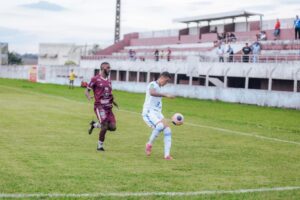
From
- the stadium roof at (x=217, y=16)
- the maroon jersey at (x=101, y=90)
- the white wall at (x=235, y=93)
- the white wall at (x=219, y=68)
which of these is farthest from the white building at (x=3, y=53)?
the maroon jersey at (x=101, y=90)

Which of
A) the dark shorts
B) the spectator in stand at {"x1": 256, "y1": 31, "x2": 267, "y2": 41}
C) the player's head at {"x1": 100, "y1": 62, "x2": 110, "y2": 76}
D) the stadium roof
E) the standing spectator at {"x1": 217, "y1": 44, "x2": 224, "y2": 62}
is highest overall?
the stadium roof

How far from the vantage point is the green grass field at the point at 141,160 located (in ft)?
29.0

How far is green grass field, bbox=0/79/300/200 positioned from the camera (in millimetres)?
8828

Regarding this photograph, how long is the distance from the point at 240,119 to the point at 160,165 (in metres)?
13.2

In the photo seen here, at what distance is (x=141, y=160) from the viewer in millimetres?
11656

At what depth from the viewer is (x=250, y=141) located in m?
15.9

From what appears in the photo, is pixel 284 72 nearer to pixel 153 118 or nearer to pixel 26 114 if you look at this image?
pixel 26 114

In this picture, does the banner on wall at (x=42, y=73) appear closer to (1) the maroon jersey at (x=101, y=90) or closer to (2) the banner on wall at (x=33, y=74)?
(2) the banner on wall at (x=33, y=74)

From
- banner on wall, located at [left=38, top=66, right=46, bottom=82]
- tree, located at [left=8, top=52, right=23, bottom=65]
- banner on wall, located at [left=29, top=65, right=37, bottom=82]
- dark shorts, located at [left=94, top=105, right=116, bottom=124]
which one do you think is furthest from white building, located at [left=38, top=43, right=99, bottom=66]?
dark shorts, located at [left=94, top=105, right=116, bottom=124]

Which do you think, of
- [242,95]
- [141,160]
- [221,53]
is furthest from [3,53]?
[141,160]

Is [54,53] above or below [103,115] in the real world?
above

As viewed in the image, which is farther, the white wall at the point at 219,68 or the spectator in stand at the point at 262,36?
the spectator in stand at the point at 262,36

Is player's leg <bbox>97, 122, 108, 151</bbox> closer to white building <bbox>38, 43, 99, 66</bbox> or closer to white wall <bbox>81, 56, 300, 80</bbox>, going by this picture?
white wall <bbox>81, 56, 300, 80</bbox>

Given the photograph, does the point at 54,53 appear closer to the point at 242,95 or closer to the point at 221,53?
the point at 221,53
